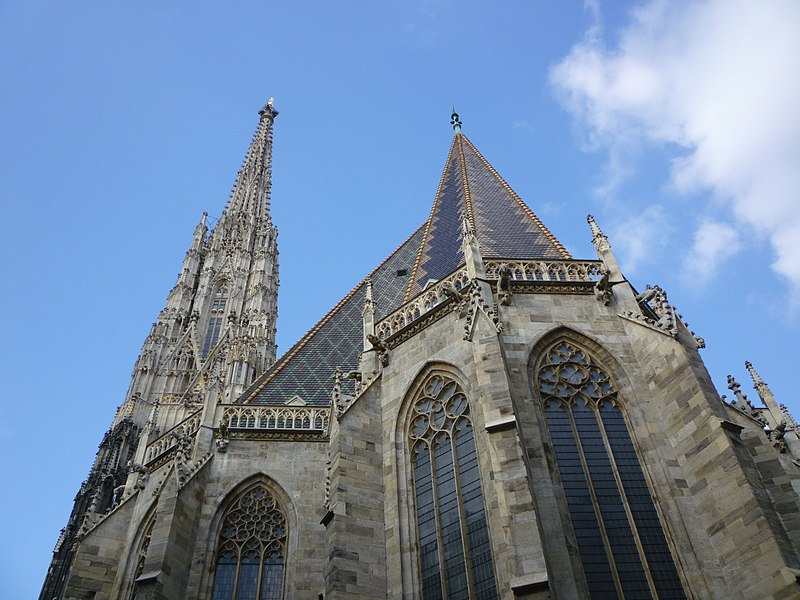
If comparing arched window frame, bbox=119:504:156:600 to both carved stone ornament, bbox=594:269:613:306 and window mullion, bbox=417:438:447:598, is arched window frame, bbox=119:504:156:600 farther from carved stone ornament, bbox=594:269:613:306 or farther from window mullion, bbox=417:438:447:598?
carved stone ornament, bbox=594:269:613:306

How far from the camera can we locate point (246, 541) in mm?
11938

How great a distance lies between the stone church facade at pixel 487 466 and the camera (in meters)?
8.30

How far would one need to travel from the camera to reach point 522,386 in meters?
9.84

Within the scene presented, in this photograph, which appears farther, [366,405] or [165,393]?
[165,393]

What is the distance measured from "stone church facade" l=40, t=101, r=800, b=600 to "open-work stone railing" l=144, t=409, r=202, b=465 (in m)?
0.07

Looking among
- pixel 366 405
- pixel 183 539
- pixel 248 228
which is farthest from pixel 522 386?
pixel 248 228

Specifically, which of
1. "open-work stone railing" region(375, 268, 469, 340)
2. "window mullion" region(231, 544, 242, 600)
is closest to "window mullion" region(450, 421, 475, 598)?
"open-work stone railing" region(375, 268, 469, 340)

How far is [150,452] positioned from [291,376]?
328 cm

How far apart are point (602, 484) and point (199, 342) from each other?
2272cm

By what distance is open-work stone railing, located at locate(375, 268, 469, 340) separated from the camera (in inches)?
460

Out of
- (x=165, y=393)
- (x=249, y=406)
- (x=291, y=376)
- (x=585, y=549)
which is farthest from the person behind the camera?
(x=165, y=393)

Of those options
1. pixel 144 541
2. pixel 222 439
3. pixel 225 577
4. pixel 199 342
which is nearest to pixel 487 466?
pixel 225 577

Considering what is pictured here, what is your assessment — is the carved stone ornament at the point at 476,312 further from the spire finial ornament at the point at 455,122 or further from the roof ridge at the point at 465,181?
the spire finial ornament at the point at 455,122

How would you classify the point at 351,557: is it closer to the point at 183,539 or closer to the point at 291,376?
the point at 183,539
